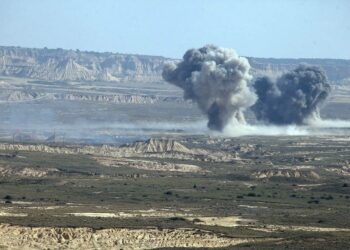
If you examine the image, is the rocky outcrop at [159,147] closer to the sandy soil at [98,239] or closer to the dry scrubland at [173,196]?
the dry scrubland at [173,196]

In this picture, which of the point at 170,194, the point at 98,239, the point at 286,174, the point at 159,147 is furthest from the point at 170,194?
the point at 159,147

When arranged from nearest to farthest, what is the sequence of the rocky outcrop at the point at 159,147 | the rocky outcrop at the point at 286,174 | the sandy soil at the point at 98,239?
the sandy soil at the point at 98,239 < the rocky outcrop at the point at 286,174 < the rocky outcrop at the point at 159,147

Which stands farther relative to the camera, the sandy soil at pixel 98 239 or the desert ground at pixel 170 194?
the desert ground at pixel 170 194

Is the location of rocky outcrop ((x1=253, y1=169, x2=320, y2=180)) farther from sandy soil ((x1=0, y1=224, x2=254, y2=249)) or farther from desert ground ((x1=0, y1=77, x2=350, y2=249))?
sandy soil ((x1=0, y1=224, x2=254, y2=249))

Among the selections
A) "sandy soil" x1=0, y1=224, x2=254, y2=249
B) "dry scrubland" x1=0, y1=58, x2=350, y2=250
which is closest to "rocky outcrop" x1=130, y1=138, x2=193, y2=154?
"dry scrubland" x1=0, y1=58, x2=350, y2=250

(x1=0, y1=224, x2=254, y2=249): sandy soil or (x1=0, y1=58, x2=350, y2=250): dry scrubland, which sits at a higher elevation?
(x1=0, y1=224, x2=254, y2=249): sandy soil

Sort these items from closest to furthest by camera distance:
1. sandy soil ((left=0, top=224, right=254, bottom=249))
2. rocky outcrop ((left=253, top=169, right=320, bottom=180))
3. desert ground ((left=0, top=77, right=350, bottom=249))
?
sandy soil ((left=0, top=224, right=254, bottom=249))
desert ground ((left=0, top=77, right=350, bottom=249))
rocky outcrop ((left=253, top=169, right=320, bottom=180))

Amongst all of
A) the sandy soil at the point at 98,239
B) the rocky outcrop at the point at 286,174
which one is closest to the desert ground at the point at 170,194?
the sandy soil at the point at 98,239

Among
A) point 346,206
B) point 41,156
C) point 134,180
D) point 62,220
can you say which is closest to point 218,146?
point 41,156

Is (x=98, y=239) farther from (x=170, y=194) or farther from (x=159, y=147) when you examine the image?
(x=159, y=147)

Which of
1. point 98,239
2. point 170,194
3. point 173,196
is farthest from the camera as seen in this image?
point 170,194
